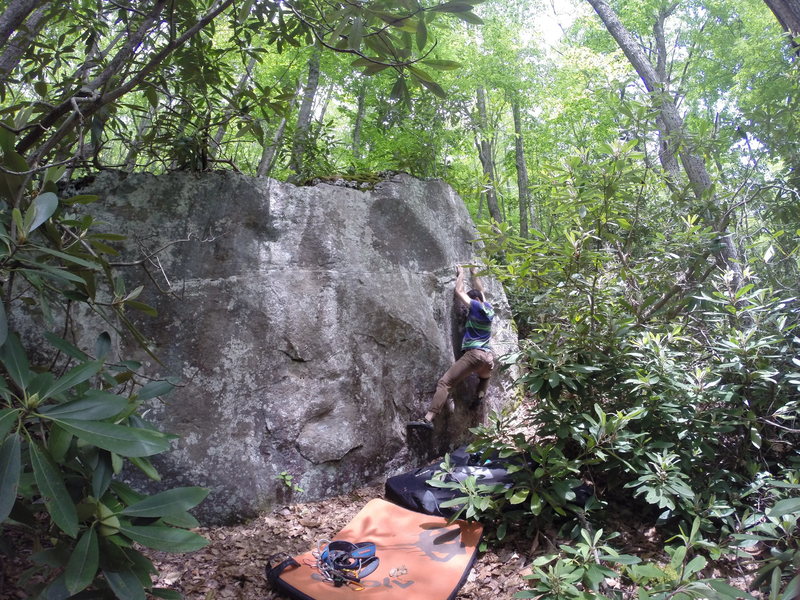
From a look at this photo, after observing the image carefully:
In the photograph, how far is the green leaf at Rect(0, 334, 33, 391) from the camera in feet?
4.53

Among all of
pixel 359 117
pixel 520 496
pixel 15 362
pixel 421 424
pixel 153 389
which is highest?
pixel 359 117

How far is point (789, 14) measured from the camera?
353 cm

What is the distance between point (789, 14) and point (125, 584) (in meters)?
5.00

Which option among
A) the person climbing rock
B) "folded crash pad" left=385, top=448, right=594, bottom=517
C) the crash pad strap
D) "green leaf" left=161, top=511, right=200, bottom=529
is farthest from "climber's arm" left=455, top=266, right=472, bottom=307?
"green leaf" left=161, top=511, right=200, bottom=529

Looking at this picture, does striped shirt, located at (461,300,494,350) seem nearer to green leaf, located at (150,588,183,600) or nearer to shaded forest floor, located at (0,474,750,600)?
shaded forest floor, located at (0,474,750,600)

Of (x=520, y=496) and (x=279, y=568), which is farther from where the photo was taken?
(x=520, y=496)

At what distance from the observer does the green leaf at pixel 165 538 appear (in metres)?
1.33

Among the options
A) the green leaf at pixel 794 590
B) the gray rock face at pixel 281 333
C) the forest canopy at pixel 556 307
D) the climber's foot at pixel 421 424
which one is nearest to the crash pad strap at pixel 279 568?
the gray rock face at pixel 281 333

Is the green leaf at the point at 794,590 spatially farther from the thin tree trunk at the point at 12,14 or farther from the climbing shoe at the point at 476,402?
the climbing shoe at the point at 476,402

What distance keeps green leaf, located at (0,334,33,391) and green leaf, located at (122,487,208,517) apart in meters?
0.45

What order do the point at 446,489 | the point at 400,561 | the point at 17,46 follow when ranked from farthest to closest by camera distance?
1. the point at 446,489
2. the point at 17,46
3. the point at 400,561

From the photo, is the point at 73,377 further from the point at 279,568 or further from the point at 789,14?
the point at 789,14

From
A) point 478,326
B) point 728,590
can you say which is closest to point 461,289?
point 478,326

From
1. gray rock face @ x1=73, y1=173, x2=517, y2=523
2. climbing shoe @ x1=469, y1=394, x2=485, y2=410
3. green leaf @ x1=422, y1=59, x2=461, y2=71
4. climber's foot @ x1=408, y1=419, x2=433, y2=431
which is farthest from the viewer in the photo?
climbing shoe @ x1=469, y1=394, x2=485, y2=410
